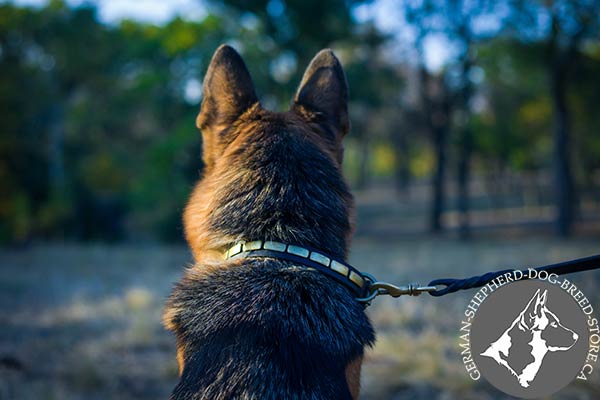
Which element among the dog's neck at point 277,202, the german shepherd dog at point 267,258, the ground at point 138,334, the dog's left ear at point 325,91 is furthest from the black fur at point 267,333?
the dog's left ear at point 325,91

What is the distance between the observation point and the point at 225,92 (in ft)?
9.88

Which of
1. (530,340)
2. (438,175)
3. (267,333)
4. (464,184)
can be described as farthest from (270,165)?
(438,175)

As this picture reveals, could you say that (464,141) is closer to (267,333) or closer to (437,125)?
(437,125)

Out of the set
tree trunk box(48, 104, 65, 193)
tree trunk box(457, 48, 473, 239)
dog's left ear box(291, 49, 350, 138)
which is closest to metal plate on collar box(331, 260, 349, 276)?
dog's left ear box(291, 49, 350, 138)

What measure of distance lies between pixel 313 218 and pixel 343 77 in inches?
39.3

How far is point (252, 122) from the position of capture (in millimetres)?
2883

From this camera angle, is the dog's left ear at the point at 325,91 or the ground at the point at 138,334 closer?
the dog's left ear at the point at 325,91

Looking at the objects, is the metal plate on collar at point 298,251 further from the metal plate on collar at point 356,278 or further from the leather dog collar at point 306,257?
the metal plate on collar at point 356,278

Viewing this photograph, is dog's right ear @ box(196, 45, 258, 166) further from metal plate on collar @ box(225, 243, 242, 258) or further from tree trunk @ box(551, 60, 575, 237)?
tree trunk @ box(551, 60, 575, 237)

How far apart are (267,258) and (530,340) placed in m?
1.56

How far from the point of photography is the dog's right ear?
298 centimetres

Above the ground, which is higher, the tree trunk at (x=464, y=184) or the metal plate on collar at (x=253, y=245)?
the tree trunk at (x=464, y=184)

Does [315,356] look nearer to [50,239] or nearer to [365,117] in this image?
[50,239]

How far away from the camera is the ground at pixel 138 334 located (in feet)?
19.3
